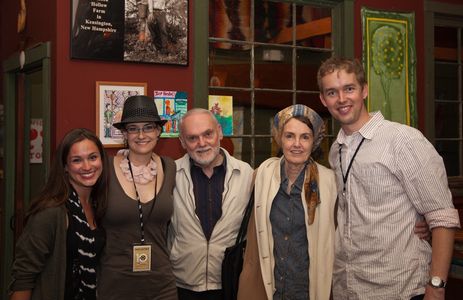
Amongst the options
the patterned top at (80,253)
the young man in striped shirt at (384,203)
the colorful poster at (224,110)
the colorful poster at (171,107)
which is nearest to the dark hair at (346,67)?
the young man in striped shirt at (384,203)

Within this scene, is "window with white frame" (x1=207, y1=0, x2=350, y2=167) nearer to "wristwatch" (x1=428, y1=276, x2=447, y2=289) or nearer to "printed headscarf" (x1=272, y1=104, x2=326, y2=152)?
"printed headscarf" (x1=272, y1=104, x2=326, y2=152)

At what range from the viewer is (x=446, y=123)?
502 cm

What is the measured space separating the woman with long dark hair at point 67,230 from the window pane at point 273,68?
1.92m

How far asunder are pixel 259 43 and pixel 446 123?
1981 mm

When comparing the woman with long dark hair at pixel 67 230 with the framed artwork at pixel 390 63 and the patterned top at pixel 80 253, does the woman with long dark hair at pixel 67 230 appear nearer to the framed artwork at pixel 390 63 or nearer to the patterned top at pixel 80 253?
the patterned top at pixel 80 253

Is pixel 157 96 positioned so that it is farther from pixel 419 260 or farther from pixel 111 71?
pixel 419 260

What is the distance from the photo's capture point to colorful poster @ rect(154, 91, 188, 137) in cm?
370

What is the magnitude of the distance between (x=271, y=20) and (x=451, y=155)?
6.95 ft

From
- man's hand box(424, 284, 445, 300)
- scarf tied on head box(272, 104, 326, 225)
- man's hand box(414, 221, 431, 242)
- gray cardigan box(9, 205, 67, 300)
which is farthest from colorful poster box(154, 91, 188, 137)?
man's hand box(424, 284, 445, 300)

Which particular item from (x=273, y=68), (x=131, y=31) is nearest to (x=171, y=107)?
(x=131, y=31)

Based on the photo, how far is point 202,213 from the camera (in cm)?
276

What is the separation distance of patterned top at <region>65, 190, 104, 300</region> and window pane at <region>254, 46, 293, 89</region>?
2092 mm

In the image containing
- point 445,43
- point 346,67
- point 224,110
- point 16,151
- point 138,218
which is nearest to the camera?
point 346,67

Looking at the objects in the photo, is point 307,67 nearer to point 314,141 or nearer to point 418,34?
point 418,34
